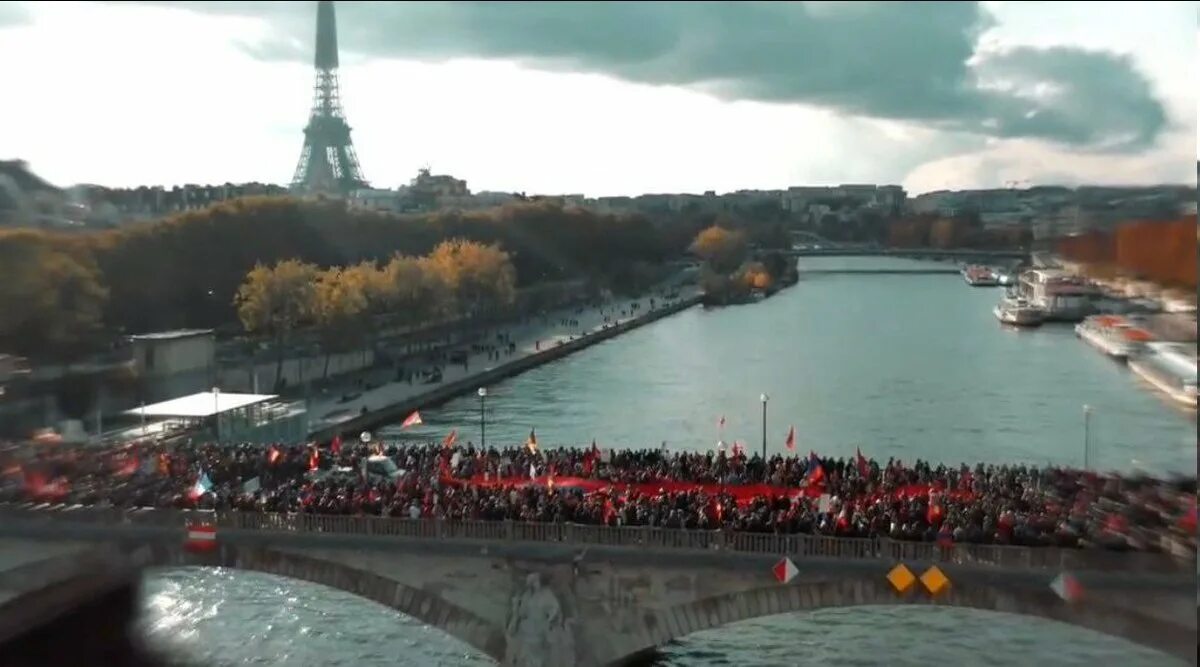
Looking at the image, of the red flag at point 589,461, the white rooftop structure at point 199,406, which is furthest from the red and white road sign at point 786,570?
the white rooftop structure at point 199,406

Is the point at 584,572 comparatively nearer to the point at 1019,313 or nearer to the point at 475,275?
the point at 475,275

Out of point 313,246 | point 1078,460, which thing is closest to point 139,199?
point 313,246

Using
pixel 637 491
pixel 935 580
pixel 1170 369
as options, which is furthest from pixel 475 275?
pixel 935 580

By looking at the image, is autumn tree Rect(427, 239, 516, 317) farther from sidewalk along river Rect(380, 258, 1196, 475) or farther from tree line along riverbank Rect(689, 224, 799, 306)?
tree line along riverbank Rect(689, 224, 799, 306)

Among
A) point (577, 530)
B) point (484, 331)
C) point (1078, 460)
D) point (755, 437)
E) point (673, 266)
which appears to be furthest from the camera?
point (673, 266)

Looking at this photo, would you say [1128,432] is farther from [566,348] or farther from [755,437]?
[566,348]
